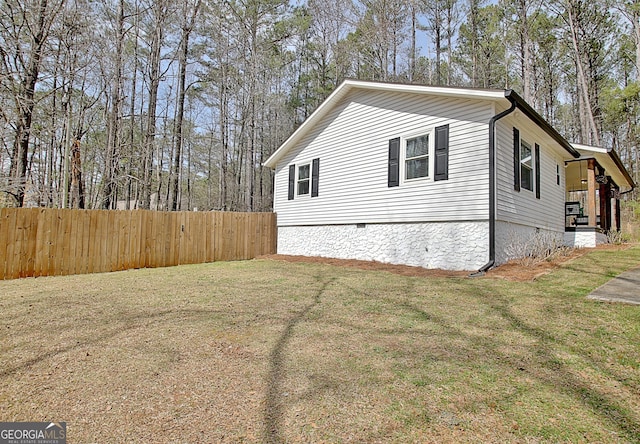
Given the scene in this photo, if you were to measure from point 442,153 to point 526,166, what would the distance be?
2453mm

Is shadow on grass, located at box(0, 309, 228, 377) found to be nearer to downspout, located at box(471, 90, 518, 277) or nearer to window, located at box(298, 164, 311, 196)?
downspout, located at box(471, 90, 518, 277)

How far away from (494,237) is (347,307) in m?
3.93

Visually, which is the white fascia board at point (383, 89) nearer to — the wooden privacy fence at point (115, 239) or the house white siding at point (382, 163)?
the house white siding at point (382, 163)

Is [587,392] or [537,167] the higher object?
[537,167]

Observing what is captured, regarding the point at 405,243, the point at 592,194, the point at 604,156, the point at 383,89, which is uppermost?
the point at 383,89

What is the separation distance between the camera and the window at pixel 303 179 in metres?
11.1

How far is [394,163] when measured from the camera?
8.25m

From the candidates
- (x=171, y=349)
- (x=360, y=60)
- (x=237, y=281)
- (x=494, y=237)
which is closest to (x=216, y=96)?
(x=360, y=60)

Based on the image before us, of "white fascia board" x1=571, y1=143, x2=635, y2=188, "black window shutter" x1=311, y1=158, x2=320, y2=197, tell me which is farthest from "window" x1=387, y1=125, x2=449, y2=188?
"white fascia board" x1=571, y1=143, x2=635, y2=188

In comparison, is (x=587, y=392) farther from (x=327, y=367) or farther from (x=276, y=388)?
(x=276, y=388)

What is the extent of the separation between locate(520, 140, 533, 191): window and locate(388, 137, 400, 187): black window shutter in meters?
2.84

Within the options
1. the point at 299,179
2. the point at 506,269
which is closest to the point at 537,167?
the point at 506,269

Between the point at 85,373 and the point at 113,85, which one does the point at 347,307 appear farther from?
the point at 113,85

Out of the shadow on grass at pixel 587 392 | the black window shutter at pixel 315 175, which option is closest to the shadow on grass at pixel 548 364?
the shadow on grass at pixel 587 392
